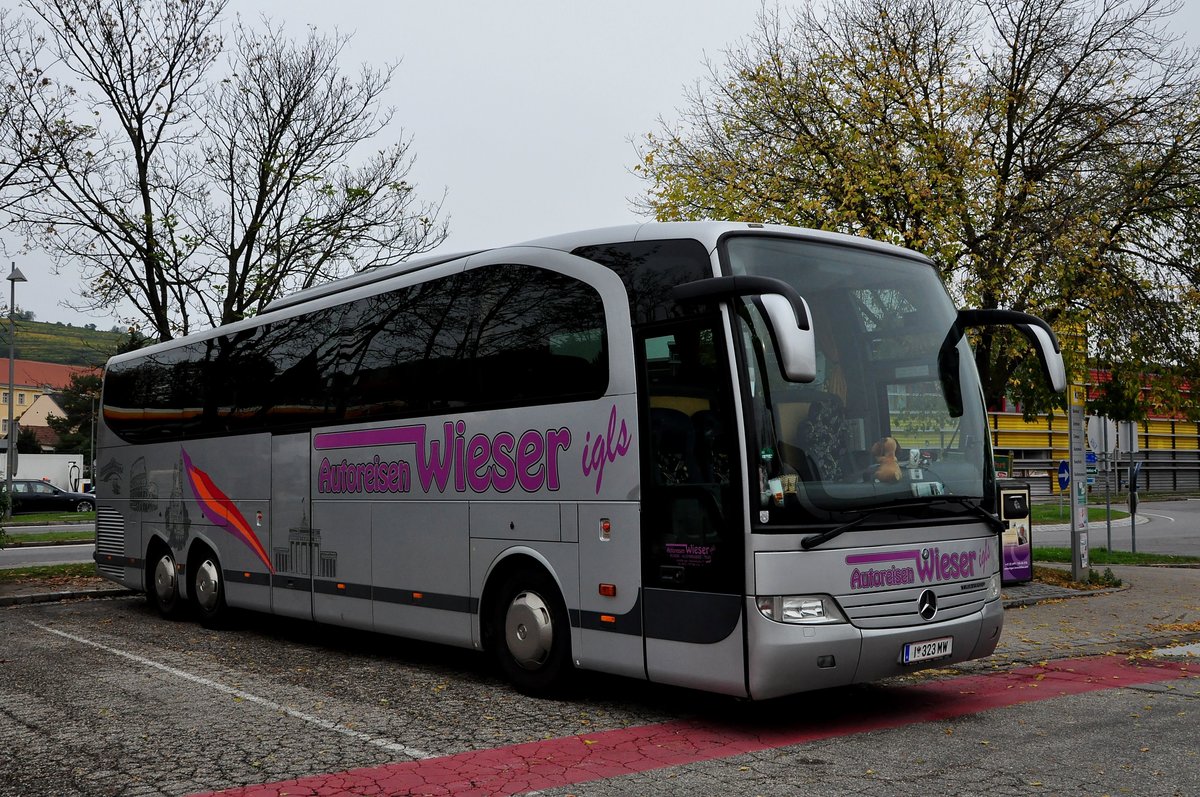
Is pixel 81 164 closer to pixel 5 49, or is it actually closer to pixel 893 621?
pixel 5 49

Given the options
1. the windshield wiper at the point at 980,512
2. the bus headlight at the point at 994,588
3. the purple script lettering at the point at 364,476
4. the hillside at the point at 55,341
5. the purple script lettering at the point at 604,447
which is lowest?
the bus headlight at the point at 994,588

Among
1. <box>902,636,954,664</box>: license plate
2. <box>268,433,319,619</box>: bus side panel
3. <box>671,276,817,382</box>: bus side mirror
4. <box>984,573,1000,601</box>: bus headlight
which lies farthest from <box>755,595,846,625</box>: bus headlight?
<box>268,433,319,619</box>: bus side panel

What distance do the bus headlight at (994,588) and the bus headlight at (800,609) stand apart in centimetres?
163

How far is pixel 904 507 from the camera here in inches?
297

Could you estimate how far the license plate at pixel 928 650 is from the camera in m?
7.51

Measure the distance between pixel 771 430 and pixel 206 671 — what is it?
5744 mm

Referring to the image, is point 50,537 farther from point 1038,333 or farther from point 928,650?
point 1038,333

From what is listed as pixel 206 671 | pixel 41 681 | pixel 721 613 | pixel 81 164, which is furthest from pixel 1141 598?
pixel 81 164

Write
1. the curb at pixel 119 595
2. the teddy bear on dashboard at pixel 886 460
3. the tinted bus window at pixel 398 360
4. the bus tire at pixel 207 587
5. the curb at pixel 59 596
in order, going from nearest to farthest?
the teddy bear on dashboard at pixel 886 460 < the tinted bus window at pixel 398 360 < the bus tire at pixel 207 587 < the curb at pixel 119 595 < the curb at pixel 59 596

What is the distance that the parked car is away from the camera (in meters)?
44.5

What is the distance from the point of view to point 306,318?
12.1m

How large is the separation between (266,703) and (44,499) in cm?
4129

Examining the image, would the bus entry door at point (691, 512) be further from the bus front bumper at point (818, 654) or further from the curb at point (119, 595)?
the curb at point (119, 595)

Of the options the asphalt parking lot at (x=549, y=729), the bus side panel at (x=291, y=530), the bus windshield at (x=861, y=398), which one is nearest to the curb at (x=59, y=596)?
the asphalt parking lot at (x=549, y=729)
